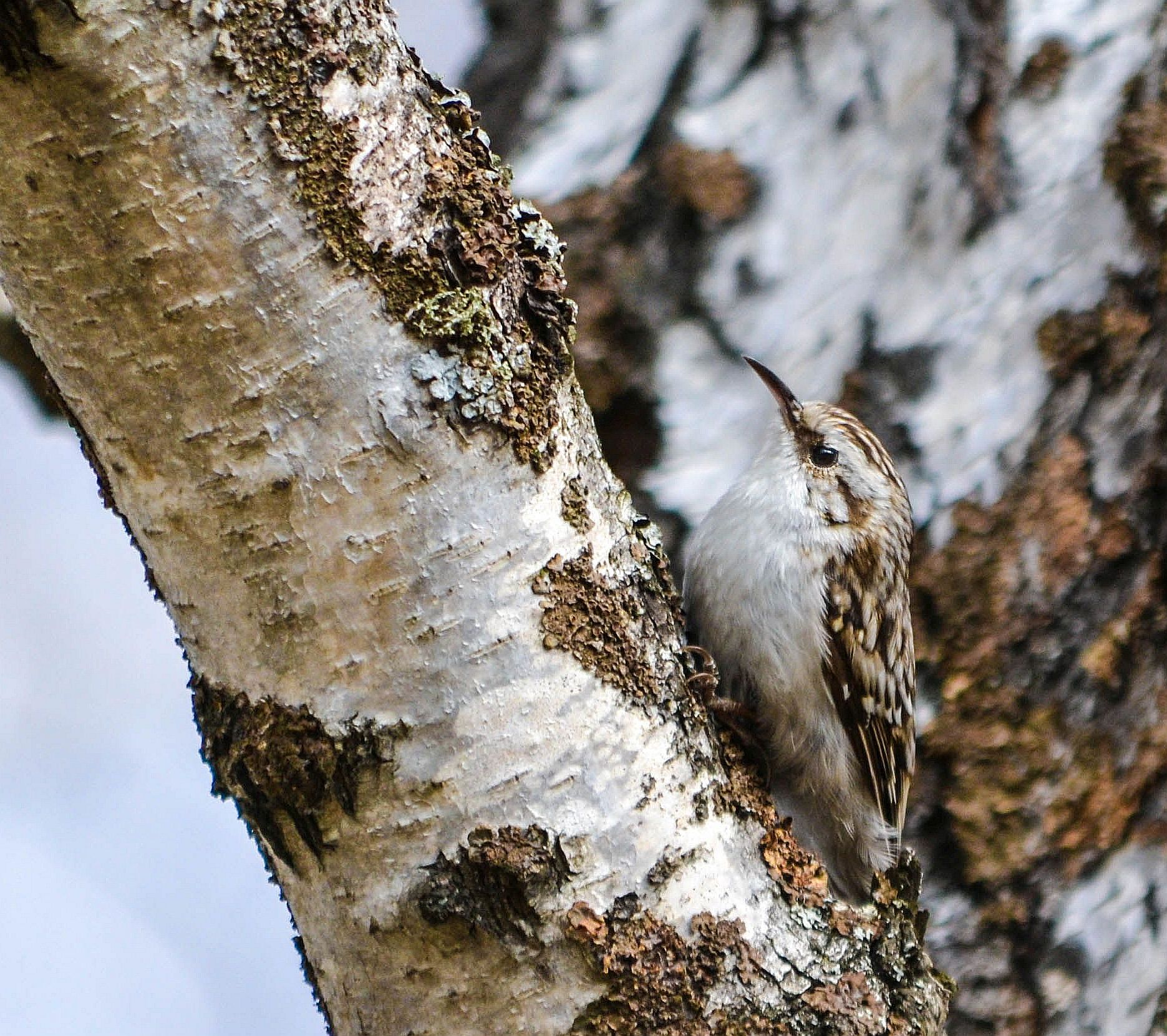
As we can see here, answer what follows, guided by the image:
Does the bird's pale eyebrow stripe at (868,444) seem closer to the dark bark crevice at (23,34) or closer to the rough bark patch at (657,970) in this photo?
the rough bark patch at (657,970)

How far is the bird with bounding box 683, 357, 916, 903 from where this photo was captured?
2.21 m

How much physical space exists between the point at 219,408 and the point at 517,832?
1.63ft

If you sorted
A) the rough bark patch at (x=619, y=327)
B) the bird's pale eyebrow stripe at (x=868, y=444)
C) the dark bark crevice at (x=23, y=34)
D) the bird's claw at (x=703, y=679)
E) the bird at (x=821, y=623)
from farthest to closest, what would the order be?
the rough bark patch at (x=619, y=327), the bird's pale eyebrow stripe at (x=868, y=444), the bird at (x=821, y=623), the bird's claw at (x=703, y=679), the dark bark crevice at (x=23, y=34)

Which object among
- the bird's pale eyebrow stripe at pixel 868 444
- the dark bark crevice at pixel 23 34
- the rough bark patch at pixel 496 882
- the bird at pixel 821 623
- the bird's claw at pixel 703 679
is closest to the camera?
the dark bark crevice at pixel 23 34

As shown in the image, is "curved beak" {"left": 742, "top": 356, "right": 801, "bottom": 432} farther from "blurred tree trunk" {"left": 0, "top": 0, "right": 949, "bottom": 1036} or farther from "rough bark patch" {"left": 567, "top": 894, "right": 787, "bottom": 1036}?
"rough bark patch" {"left": 567, "top": 894, "right": 787, "bottom": 1036}

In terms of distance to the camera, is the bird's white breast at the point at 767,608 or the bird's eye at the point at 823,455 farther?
the bird's eye at the point at 823,455

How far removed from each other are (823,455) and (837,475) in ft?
0.15

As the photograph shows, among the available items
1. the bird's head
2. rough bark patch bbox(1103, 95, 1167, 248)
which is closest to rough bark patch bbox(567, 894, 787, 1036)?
the bird's head

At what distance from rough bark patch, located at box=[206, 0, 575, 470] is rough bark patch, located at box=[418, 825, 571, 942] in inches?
14.9

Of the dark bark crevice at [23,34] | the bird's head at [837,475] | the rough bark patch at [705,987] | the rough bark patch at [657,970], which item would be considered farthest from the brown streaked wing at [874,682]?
the dark bark crevice at [23,34]

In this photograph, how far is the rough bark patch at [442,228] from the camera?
4.03 feet

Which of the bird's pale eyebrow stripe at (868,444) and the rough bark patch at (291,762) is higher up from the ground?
the bird's pale eyebrow stripe at (868,444)

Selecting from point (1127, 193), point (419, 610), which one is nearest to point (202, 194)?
point (419, 610)

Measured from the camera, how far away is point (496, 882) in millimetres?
1288
